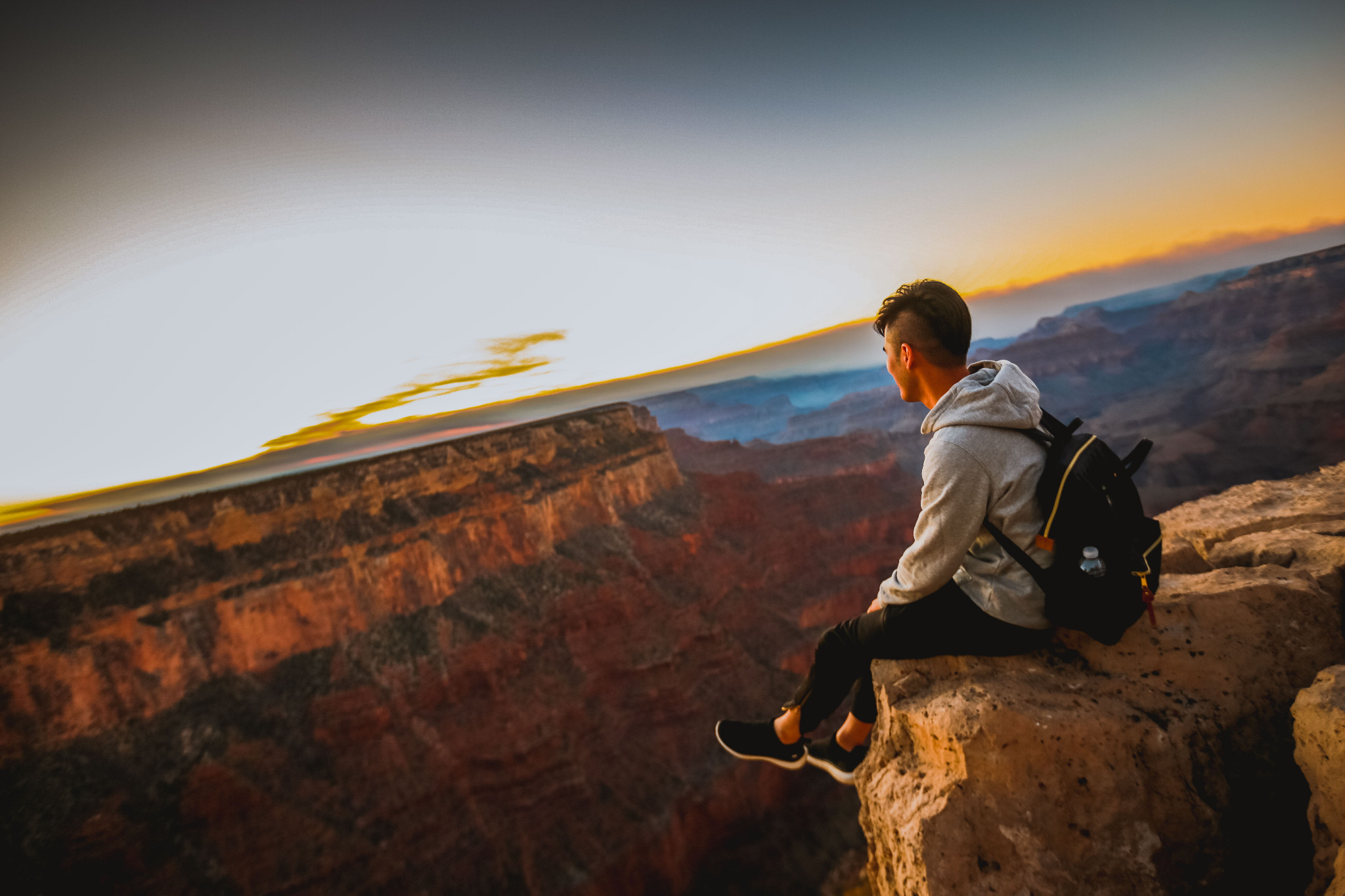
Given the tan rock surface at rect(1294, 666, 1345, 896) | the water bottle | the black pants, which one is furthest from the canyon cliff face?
the water bottle

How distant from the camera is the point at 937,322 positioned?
8.02 ft

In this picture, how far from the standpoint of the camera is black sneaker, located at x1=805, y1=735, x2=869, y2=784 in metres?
3.50

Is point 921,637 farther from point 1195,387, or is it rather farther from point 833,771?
point 1195,387

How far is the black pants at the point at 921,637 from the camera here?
2553 mm

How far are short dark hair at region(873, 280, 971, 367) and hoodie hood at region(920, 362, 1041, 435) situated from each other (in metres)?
0.15

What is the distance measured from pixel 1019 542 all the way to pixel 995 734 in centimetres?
85

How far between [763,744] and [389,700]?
1532cm

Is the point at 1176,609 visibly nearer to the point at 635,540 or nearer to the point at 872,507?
the point at 635,540

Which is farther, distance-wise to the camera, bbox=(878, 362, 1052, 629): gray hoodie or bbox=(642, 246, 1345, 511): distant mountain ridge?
bbox=(642, 246, 1345, 511): distant mountain ridge

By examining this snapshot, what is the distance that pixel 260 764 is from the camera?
13703mm

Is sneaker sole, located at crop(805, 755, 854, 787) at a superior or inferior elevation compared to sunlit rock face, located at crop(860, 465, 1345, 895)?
inferior

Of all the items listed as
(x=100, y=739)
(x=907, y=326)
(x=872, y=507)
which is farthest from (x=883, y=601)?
(x=872, y=507)

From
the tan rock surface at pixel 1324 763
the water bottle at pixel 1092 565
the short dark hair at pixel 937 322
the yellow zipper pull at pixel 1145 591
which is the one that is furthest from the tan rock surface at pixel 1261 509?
the short dark hair at pixel 937 322

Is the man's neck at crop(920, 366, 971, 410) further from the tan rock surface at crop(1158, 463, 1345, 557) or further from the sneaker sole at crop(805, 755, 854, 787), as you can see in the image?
the tan rock surface at crop(1158, 463, 1345, 557)
